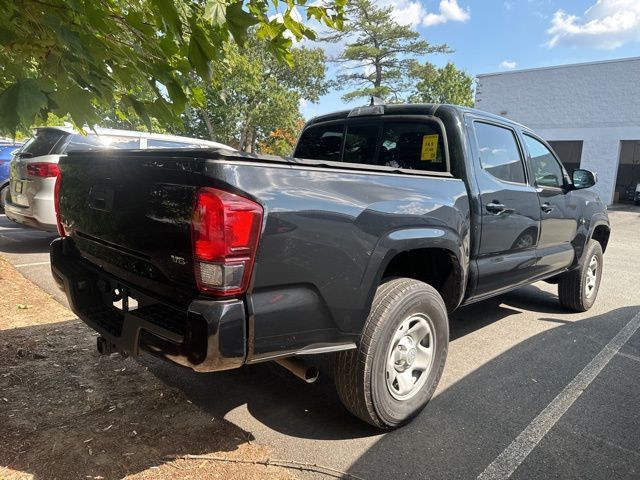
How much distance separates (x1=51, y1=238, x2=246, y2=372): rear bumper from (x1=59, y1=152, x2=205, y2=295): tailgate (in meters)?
0.11

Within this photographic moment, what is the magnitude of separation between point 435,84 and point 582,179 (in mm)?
32333

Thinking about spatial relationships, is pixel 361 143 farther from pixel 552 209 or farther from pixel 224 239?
pixel 224 239

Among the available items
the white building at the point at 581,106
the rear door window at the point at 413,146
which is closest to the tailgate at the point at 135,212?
the rear door window at the point at 413,146

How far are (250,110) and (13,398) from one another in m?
27.0

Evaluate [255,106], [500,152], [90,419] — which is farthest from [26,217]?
[255,106]

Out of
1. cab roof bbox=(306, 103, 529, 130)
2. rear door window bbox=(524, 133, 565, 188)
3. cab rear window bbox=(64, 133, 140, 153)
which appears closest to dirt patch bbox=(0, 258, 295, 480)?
cab roof bbox=(306, 103, 529, 130)

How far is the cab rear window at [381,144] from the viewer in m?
3.59

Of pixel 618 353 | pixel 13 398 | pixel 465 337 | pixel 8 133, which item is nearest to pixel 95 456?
pixel 13 398

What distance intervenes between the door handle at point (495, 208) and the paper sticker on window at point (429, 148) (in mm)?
534

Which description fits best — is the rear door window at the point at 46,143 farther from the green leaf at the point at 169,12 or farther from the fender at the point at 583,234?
the fender at the point at 583,234

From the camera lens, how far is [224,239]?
203cm

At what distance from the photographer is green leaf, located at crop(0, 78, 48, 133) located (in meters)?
1.76

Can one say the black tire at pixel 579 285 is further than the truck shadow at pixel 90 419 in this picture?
Yes

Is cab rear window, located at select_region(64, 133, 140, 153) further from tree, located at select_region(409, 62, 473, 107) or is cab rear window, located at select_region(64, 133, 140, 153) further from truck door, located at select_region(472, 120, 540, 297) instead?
tree, located at select_region(409, 62, 473, 107)
